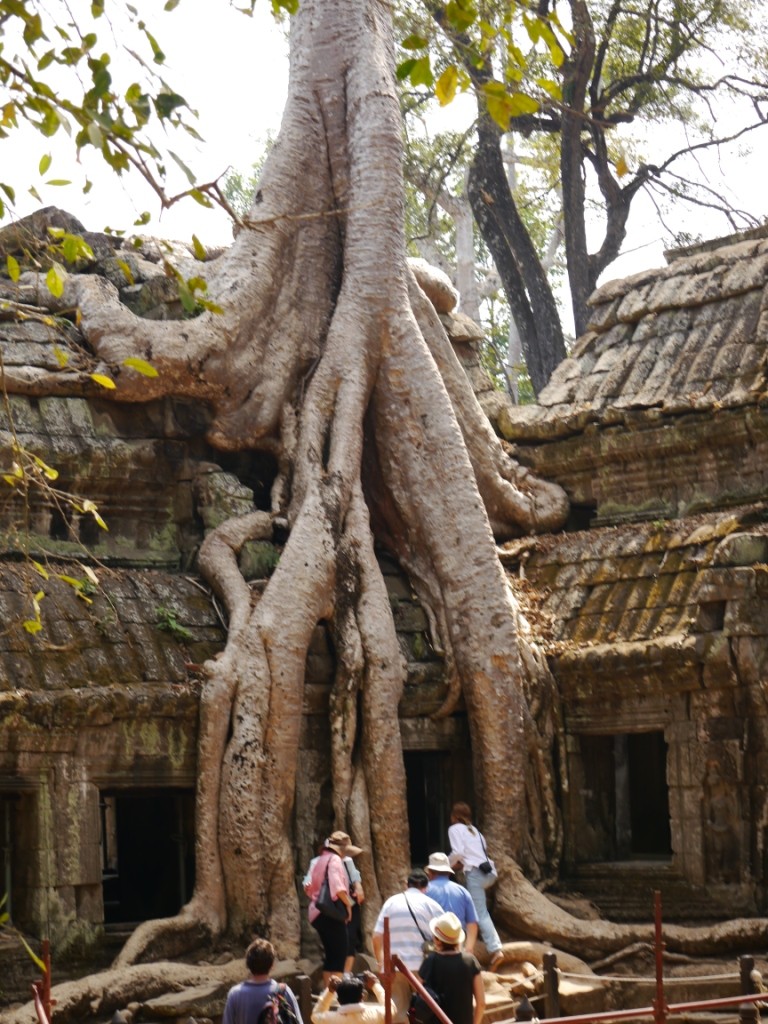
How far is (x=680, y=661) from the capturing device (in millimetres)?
11859

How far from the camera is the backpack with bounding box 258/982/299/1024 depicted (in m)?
6.96

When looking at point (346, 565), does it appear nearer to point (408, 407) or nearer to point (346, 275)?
point (408, 407)

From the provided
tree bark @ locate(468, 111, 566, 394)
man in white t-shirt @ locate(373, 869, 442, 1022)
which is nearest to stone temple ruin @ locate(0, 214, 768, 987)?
man in white t-shirt @ locate(373, 869, 442, 1022)

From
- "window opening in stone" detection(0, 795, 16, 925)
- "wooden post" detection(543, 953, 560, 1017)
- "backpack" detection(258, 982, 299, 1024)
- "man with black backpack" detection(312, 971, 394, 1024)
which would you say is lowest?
"wooden post" detection(543, 953, 560, 1017)

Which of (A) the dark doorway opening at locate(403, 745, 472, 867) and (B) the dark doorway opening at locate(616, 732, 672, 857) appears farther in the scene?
(B) the dark doorway opening at locate(616, 732, 672, 857)

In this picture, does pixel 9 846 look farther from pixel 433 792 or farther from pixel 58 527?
pixel 433 792

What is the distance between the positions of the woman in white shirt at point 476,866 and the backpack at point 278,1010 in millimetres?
3929

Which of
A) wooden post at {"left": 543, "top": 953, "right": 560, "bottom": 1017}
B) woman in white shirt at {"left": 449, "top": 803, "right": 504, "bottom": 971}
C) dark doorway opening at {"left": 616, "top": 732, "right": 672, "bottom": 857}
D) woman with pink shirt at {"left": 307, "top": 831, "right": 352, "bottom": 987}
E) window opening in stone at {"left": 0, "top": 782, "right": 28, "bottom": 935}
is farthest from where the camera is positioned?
dark doorway opening at {"left": 616, "top": 732, "right": 672, "bottom": 857}

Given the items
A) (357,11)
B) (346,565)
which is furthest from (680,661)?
(357,11)

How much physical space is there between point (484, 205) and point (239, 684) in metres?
11.3

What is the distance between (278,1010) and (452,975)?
0.97 meters

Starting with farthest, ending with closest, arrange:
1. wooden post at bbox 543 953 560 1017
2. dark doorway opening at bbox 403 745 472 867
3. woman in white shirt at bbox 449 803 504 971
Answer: dark doorway opening at bbox 403 745 472 867, woman in white shirt at bbox 449 803 504 971, wooden post at bbox 543 953 560 1017

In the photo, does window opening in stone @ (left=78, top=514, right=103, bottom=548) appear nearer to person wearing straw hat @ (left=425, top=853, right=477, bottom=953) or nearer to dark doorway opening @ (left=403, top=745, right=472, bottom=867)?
dark doorway opening @ (left=403, top=745, right=472, bottom=867)

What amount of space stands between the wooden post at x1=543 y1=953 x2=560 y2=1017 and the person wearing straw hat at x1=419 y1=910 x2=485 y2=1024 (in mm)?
2025
